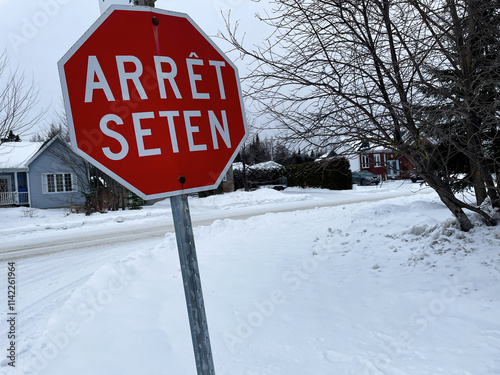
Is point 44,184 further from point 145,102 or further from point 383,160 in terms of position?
point 145,102

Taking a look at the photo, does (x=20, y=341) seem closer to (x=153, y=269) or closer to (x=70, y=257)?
(x=153, y=269)

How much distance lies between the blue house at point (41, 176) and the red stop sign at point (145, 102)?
79.4 ft

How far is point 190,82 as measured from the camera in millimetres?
1188

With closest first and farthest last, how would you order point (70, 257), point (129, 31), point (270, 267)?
1. point (129, 31)
2. point (270, 267)
3. point (70, 257)

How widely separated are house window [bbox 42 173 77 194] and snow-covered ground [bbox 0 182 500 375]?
20608 mm

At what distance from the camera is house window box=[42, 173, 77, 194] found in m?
24.3

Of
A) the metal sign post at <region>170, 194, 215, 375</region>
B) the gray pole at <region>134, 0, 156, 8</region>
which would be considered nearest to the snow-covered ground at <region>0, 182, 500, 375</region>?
the metal sign post at <region>170, 194, 215, 375</region>

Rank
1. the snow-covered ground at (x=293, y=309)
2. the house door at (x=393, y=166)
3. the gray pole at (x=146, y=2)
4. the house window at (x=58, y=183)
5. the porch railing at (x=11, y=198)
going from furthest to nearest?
1. the house window at (x=58, y=183)
2. the porch railing at (x=11, y=198)
3. the house door at (x=393, y=166)
4. the snow-covered ground at (x=293, y=309)
5. the gray pole at (x=146, y=2)

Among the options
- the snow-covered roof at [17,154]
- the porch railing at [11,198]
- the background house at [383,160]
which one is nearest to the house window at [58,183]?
the porch railing at [11,198]

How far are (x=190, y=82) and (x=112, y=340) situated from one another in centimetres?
272

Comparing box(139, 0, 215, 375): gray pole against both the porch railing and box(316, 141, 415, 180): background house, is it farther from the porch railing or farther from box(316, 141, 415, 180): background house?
the porch railing

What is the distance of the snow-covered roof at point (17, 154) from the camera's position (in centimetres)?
2353

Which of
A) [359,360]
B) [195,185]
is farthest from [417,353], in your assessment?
[195,185]

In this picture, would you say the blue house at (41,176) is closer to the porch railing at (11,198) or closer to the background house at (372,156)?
the porch railing at (11,198)
